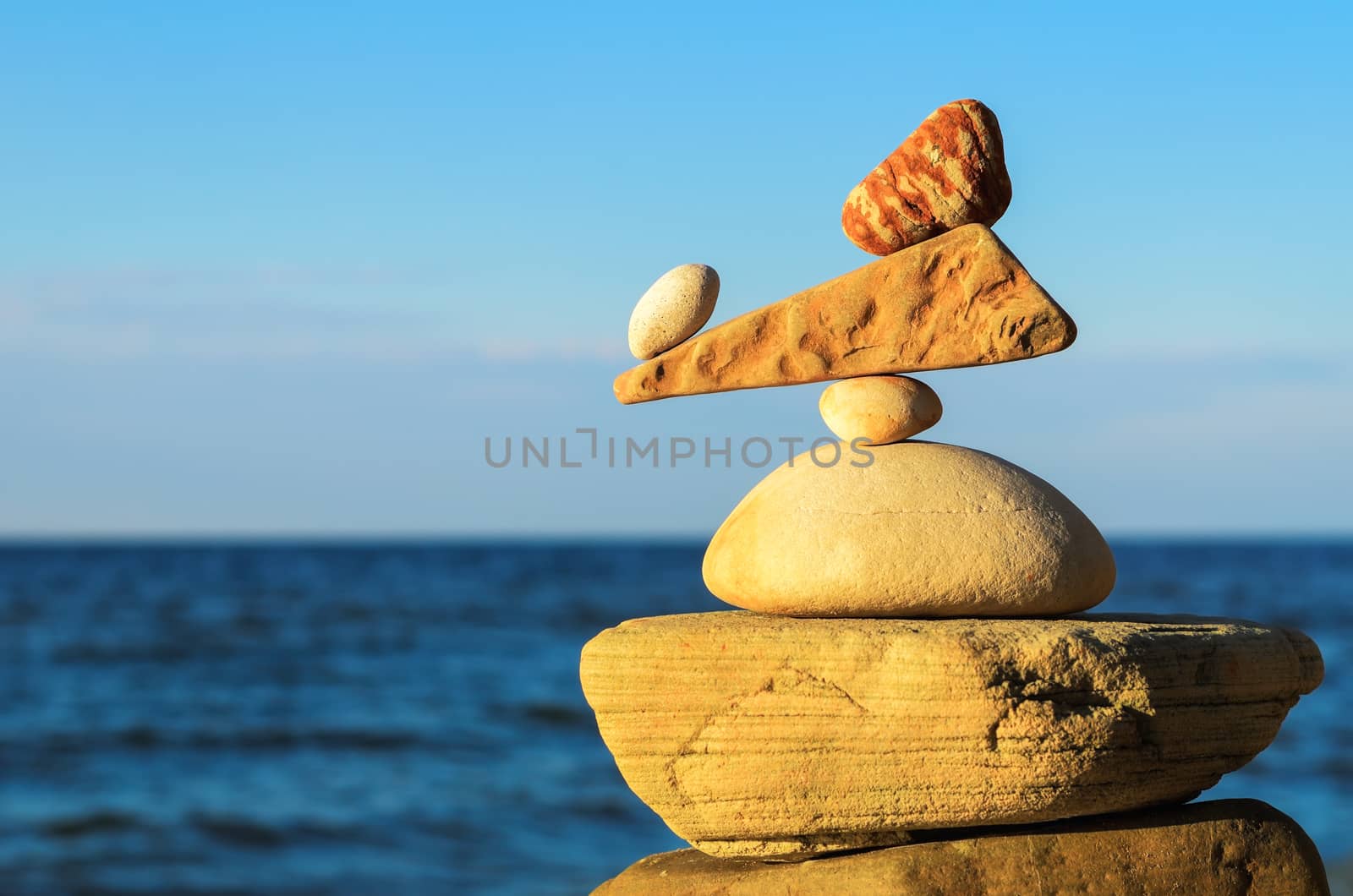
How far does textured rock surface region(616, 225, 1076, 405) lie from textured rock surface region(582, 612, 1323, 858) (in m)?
0.93

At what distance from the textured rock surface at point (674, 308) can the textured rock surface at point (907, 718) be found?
1.07 m

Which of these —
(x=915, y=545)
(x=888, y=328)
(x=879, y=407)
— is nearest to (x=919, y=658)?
(x=915, y=545)

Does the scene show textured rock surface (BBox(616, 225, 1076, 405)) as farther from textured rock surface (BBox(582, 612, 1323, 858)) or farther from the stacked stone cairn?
textured rock surface (BBox(582, 612, 1323, 858))

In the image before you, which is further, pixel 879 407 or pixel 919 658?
pixel 879 407

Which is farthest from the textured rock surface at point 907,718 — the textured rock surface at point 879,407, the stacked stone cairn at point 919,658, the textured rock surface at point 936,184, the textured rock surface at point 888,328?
the textured rock surface at point 936,184

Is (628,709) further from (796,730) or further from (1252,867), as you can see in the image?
(1252,867)

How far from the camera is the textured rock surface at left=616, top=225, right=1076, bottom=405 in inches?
186

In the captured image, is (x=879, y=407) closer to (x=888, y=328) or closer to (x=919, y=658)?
(x=888, y=328)

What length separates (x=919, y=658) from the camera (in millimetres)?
4215

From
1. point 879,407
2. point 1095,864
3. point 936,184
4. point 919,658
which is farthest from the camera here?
point 879,407

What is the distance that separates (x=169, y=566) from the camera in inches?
2312

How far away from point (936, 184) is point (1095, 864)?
7.82ft

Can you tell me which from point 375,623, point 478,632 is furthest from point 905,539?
point 375,623

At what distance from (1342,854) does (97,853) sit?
451 inches
